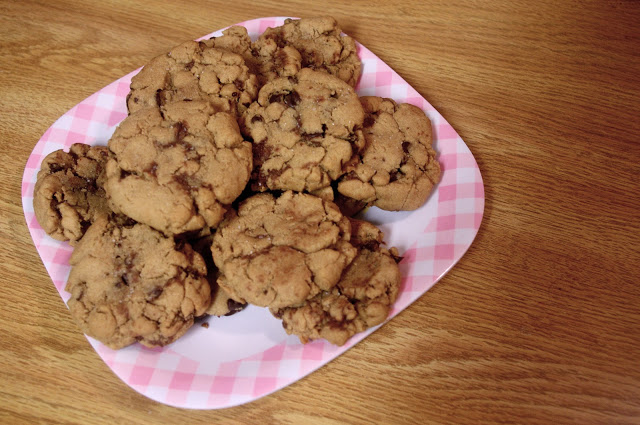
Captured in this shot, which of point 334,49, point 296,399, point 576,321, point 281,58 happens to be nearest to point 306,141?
point 281,58

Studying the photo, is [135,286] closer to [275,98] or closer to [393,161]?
[275,98]

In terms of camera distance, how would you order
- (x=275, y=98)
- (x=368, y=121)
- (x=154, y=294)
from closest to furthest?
(x=154, y=294)
(x=275, y=98)
(x=368, y=121)

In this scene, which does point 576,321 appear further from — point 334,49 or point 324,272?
point 334,49

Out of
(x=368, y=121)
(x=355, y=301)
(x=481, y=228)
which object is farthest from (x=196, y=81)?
(x=481, y=228)

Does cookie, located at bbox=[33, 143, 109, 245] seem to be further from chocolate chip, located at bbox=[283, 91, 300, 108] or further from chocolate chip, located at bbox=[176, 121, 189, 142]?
chocolate chip, located at bbox=[283, 91, 300, 108]

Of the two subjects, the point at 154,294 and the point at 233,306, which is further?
the point at 233,306

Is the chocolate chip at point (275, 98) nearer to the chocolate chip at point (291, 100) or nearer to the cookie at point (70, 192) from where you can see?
the chocolate chip at point (291, 100)

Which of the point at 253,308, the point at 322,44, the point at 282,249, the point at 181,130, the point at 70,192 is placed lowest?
the point at 253,308

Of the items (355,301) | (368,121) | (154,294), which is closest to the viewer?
(154,294)
